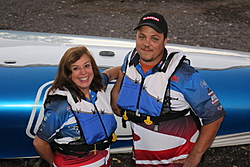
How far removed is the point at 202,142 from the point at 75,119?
0.80 metres

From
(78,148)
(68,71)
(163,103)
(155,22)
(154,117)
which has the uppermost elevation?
(155,22)

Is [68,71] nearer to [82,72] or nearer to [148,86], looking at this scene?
[82,72]

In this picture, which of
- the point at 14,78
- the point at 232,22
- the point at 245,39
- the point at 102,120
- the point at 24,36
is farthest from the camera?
the point at 232,22

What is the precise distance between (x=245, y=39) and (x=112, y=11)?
136 inches

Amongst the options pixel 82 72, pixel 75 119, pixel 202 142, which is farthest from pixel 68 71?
pixel 202 142

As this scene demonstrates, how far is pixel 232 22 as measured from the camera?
8523 millimetres

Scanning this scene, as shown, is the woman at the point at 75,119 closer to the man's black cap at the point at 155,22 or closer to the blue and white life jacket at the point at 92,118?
the blue and white life jacket at the point at 92,118

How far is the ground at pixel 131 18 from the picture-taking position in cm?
748

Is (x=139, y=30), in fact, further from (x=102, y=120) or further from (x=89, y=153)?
(x=89, y=153)

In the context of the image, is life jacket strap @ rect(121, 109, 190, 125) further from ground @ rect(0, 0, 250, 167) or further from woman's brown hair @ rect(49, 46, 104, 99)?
ground @ rect(0, 0, 250, 167)

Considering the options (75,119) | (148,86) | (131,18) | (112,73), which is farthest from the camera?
(131,18)

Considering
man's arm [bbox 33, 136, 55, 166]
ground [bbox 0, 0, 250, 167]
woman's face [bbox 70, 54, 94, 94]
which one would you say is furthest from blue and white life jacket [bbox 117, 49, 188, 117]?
ground [bbox 0, 0, 250, 167]

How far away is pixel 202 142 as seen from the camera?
2133mm

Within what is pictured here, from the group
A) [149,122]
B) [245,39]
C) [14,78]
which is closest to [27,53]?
[14,78]
